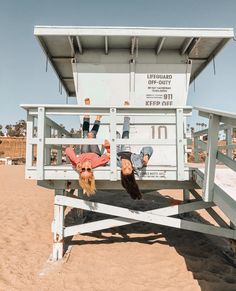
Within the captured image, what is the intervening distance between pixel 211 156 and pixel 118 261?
257 cm

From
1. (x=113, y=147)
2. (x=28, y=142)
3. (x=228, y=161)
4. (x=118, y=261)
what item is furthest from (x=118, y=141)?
(x=118, y=261)

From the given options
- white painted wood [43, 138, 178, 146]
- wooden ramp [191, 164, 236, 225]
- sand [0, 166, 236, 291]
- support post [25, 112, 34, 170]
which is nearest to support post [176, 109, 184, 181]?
white painted wood [43, 138, 178, 146]

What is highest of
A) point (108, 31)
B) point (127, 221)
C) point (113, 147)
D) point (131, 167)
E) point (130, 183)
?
point (108, 31)

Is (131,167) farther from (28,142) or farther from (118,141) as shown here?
(28,142)

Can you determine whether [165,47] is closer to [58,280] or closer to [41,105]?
[41,105]

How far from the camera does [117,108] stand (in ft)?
14.5

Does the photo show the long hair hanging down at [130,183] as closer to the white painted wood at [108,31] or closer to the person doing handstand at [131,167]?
the person doing handstand at [131,167]

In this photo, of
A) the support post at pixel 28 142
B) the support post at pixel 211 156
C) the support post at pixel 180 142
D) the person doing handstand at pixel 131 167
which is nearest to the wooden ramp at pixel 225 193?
the support post at pixel 211 156

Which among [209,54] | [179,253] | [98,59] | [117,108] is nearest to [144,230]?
[179,253]

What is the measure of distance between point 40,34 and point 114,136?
3283 millimetres

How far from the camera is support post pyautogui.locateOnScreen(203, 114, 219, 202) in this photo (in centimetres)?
339

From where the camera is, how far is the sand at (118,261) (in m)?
4.05

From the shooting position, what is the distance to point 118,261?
4.93 meters

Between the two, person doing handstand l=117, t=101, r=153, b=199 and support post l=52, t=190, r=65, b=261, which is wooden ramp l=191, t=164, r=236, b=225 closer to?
person doing handstand l=117, t=101, r=153, b=199
